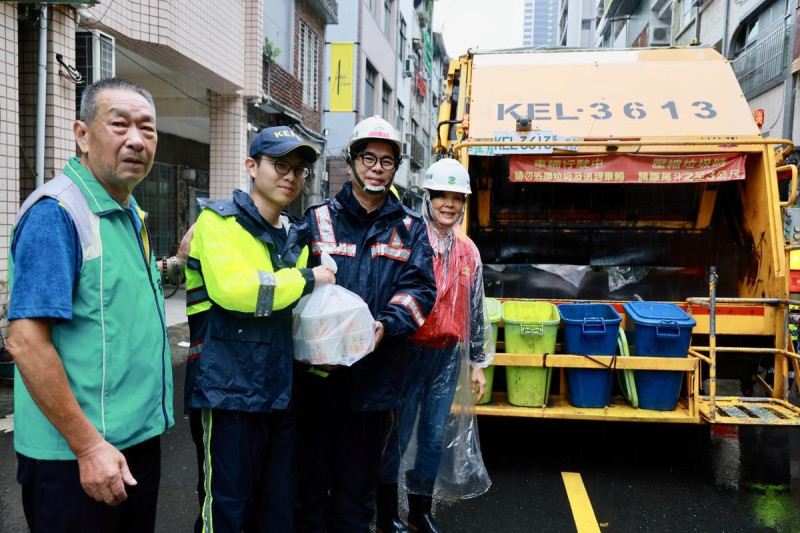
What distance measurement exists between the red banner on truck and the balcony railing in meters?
A: 10.7

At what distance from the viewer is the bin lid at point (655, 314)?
12.1 feet

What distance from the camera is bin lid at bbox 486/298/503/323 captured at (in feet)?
12.5

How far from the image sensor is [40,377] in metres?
1.49

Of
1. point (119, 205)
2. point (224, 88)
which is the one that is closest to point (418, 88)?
point (224, 88)

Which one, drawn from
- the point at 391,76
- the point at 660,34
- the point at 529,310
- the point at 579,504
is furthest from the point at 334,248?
the point at 660,34

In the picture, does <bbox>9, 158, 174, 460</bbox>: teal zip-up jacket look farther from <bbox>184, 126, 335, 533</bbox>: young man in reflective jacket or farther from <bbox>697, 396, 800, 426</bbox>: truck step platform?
<bbox>697, 396, 800, 426</bbox>: truck step platform

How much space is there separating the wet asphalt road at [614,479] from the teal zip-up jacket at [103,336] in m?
1.66

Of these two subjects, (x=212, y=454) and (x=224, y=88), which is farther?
(x=224, y=88)

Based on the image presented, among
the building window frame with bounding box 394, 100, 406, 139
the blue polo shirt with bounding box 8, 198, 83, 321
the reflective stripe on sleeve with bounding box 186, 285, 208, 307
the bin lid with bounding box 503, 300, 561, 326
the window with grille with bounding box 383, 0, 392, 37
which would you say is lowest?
the bin lid with bounding box 503, 300, 561, 326

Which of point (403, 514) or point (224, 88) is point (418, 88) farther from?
point (403, 514)

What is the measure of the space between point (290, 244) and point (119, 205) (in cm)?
66

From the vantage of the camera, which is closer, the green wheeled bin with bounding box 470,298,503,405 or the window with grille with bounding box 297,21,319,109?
the green wheeled bin with bounding box 470,298,503,405

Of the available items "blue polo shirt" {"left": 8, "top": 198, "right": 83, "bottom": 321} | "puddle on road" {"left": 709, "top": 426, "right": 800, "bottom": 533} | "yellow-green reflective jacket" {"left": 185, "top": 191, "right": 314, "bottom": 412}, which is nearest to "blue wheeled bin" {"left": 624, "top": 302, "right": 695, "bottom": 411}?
"puddle on road" {"left": 709, "top": 426, "right": 800, "bottom": 533}

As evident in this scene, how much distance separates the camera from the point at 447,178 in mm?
3189
